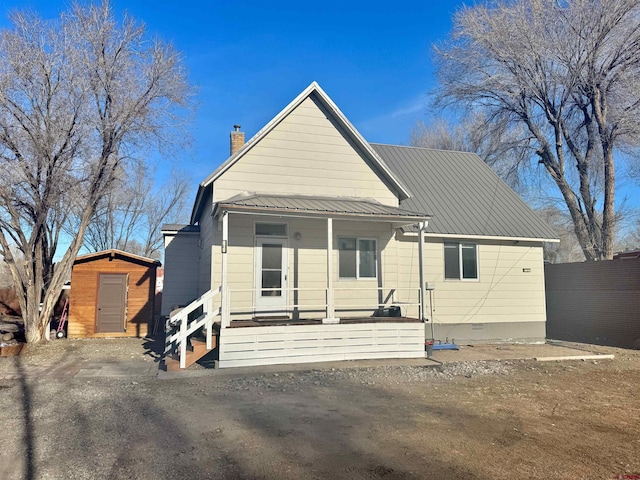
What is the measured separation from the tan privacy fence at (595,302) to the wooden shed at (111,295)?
14242 millimetres

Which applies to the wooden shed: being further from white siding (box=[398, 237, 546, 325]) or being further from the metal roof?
the metal roof

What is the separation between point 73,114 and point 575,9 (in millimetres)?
18255

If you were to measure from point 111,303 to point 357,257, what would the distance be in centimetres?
872

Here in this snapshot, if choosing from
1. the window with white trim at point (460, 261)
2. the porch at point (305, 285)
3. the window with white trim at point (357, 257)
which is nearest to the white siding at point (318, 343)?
the porch at point (305, 285)

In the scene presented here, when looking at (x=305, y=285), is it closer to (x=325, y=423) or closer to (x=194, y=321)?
(x=194, y=321)

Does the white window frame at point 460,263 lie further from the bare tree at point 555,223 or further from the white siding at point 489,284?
the bare tree at point 555,223

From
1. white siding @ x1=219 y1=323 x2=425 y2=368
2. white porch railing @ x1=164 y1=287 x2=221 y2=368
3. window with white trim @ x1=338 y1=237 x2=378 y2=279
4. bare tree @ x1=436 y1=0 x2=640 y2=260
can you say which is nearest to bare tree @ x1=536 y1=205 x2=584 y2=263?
bare tree @ x1=436 y1=0 x2=640 y2=260

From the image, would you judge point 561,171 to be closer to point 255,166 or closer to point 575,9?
point 575,9

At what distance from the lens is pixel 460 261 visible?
13211mm

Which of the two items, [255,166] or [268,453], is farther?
[255,166]

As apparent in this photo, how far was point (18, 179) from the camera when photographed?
11734 millimetres

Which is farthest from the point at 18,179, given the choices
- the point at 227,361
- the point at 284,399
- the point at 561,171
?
the point at 561,171

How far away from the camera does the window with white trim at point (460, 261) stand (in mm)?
13117

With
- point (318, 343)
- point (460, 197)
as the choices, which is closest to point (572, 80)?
point (460, 197)
